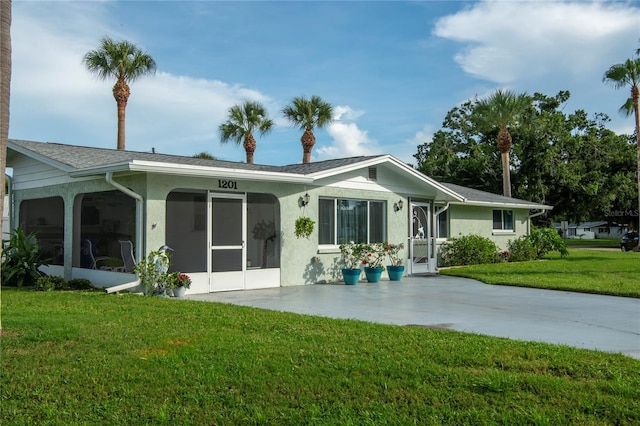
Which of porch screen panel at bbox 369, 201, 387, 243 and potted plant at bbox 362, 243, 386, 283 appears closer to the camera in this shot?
potted plant at bbox 362, 243, 386, 283

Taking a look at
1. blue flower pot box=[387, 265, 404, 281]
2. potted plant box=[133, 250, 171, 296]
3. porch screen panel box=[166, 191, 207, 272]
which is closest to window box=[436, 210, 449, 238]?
blue flower pot box=[387, 265, 404, 281]

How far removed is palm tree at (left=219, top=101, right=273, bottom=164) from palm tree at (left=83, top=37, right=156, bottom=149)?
6927 millimetres


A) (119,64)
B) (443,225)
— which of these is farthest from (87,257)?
(119,64)

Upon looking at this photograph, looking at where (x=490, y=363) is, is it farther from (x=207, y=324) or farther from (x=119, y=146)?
(x=119, y=146)

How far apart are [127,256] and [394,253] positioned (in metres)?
7.28

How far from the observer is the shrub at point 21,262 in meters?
12.3

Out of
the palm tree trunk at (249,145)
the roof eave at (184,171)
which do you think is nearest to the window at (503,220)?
the roof eave at (184,171)

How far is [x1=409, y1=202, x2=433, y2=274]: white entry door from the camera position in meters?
17.1

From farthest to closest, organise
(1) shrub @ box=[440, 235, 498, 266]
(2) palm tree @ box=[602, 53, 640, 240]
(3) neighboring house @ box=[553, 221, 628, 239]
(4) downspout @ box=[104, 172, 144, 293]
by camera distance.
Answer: (3) neighboring house @ box=[553, 221, 628, 239]
(2) palm tree @ box=[602, 53, 640, 240]
(1) shrub @ box=[440, 235, 498, 266]
(4) downspout @ box=[104, 172, 144, 293]

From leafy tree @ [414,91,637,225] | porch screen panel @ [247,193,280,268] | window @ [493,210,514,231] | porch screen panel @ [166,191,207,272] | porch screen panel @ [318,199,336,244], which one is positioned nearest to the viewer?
porch screen panel @ [166,191,207,272]

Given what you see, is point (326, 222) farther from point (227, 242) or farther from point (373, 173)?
point (227, 242)

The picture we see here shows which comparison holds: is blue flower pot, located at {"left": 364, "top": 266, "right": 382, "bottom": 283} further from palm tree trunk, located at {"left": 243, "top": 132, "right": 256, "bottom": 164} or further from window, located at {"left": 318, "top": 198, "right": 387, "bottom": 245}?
palm tree trunk, located at {"left": 243, "top": 132, "right": 256, "bottom": 164}

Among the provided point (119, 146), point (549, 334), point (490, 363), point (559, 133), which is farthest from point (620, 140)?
point (490, 363)

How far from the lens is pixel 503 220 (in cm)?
2328
